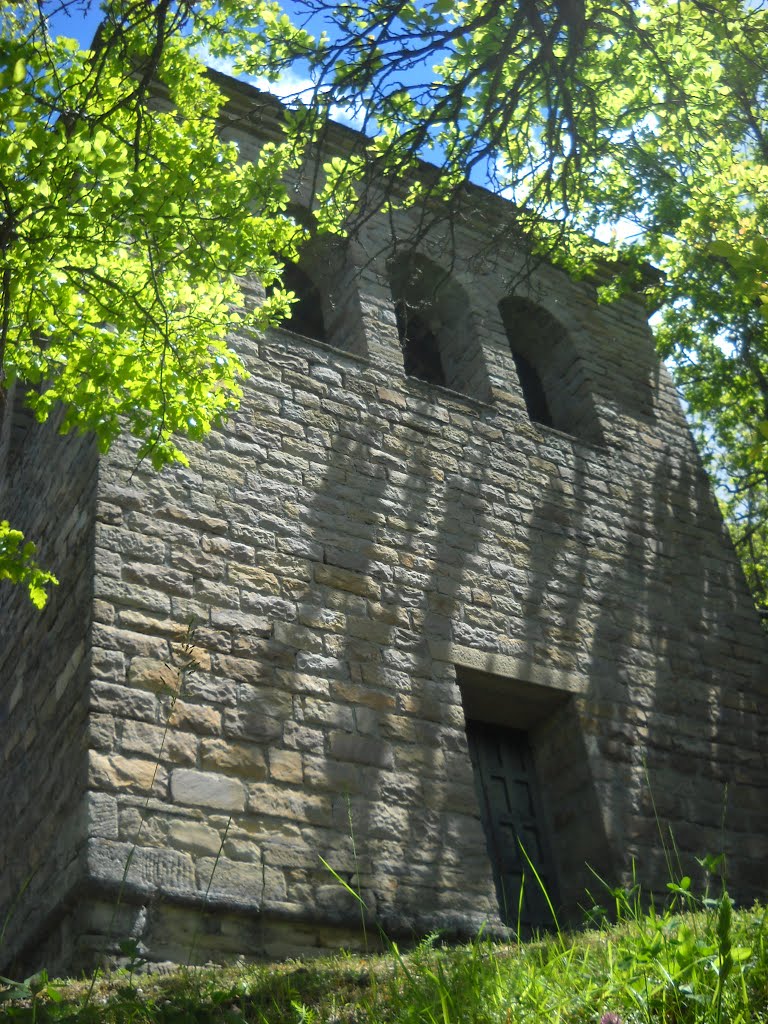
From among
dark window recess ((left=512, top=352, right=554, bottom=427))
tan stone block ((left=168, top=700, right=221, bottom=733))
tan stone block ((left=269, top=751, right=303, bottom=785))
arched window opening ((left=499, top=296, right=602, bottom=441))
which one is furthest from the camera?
dark window recess ((left=512, top=352, right=554, bottom=427))

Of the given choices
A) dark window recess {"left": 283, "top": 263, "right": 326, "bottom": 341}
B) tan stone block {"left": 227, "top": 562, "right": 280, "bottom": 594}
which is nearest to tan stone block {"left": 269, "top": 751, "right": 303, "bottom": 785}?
tan stone block {"left": 227, "top": 562, "right": 280, "bottom": 594}

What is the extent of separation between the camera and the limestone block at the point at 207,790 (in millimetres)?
5043

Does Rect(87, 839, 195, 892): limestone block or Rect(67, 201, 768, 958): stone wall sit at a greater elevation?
Rect(67, 201, 768, 958): stone wall

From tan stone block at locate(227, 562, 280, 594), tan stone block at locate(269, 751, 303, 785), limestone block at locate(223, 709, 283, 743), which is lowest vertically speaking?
tan stone block at locate(269, 751, 303, 785)

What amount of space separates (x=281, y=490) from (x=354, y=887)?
7.60 ft

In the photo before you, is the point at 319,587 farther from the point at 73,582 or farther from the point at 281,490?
the point at 73,582

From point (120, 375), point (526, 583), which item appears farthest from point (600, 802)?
point (120, 375)

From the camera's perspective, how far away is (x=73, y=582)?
19.0 feet

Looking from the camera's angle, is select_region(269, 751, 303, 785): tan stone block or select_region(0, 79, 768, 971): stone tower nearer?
select_region(0, 79, 768, 971): stone tower

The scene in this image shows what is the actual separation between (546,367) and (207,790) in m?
5.55

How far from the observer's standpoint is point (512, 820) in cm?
671

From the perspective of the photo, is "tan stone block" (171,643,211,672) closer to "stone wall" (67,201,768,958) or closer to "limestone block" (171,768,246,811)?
"stone wall" (67,201,768,958)

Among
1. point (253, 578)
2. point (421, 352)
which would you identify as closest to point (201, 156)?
point (253, 578)

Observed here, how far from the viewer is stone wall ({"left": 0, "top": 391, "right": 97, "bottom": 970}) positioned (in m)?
4.94
